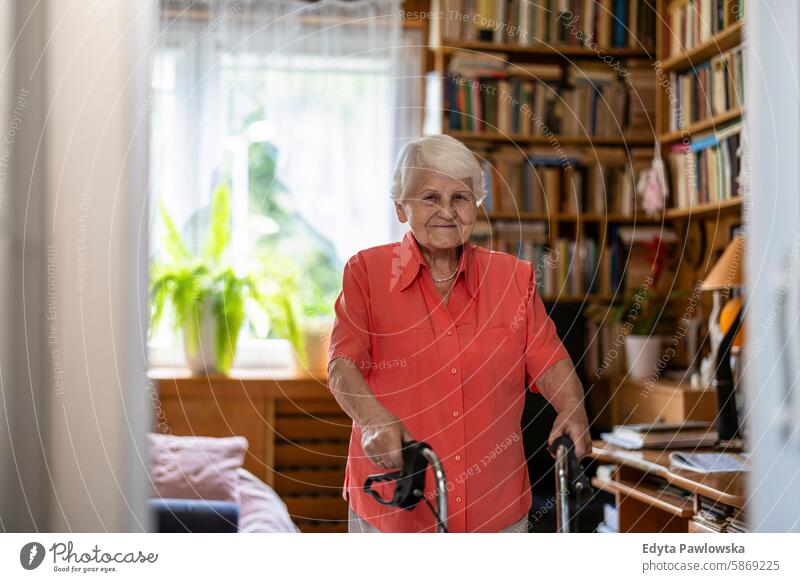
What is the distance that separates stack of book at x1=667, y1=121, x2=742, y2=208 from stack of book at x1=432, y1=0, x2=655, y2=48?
45 centimetres

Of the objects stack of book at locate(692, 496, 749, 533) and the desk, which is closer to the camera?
stack of book at locate(692, 496, 749, 533)

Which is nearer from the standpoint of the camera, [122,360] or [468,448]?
[122,360]

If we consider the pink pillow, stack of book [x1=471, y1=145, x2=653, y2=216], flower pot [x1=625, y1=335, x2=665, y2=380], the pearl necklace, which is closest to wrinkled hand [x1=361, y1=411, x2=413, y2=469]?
the pearl necklace

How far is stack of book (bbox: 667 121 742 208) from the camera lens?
243cm

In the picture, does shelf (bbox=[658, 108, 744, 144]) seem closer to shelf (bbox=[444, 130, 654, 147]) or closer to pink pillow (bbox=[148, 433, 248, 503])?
shelf (bbox=[444, 130, 654, 147])

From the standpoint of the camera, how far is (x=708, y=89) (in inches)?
103

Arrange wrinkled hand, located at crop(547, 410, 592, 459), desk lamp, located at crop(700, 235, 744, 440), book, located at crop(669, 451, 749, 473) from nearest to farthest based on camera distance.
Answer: wrinkled hand, located at crop(547, 410, 592, 459), book, located at crop(669, 451, 749, 473), desk lamp, located at crop(700, 235, 744, 440)

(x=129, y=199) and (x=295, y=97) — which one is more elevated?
(x=295, y=97)

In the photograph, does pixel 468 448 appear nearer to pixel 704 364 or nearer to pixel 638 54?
pixel 704 364

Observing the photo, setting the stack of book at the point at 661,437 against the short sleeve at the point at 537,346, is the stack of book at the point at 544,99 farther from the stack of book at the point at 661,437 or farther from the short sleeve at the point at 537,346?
the short sleeve at the point at 537,346

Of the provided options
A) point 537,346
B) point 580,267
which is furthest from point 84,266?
point 580,267
